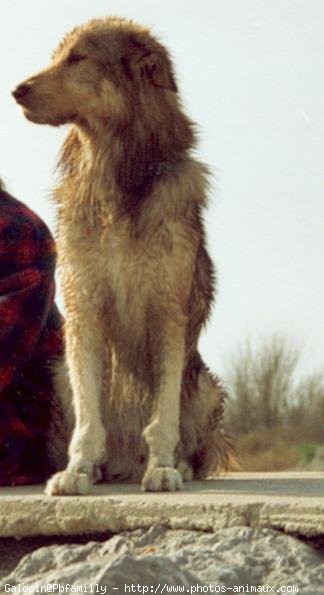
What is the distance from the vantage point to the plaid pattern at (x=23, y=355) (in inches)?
236

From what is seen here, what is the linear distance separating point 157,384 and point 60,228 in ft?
2.85

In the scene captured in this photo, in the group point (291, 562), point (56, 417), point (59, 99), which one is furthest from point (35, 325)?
point (291, 562)

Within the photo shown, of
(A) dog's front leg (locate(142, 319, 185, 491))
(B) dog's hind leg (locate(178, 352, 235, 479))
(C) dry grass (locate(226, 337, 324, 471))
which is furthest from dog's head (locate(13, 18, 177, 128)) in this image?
(C) dry grass (locate(226, 337, 324, 471))

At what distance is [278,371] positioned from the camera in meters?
20.8

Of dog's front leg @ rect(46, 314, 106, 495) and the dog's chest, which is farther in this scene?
the dog's chest

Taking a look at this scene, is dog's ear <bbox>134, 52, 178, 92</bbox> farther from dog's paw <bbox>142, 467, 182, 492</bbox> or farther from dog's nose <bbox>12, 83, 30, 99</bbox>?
dog's paw <bbox>142, 467, 182, 492</bbox>

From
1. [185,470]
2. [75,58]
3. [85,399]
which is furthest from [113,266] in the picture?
[185,470]

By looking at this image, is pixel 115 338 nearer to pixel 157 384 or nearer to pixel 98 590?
pixel 157 384

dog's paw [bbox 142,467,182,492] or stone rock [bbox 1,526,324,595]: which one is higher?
dog's paw [bbox 142,467,182,492]

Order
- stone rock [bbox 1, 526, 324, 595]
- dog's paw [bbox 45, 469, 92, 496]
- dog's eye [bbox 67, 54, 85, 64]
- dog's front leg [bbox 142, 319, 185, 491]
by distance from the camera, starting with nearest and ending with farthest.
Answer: stone rock [bbox 1, 526, 324, 595]
dog's paw [bbox 45, 469, 92, 496]
dog's front leg [bbox 142, 319, 185, 491]
dog's eye [bbox 67, 54, 85, 64]

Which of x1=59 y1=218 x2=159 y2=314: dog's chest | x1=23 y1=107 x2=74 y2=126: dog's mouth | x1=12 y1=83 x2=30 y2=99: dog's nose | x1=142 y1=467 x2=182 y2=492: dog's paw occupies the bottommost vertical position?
x1=142 y1=467 x2=182 y2=492: dog's paw

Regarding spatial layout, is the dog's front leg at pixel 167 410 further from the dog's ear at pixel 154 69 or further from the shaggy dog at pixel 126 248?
the dog's ear at pixel 154 69

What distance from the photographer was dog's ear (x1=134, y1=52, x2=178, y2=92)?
5516mm

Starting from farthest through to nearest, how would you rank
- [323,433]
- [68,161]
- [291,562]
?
[323,433] → [68,161] → [291,562]
